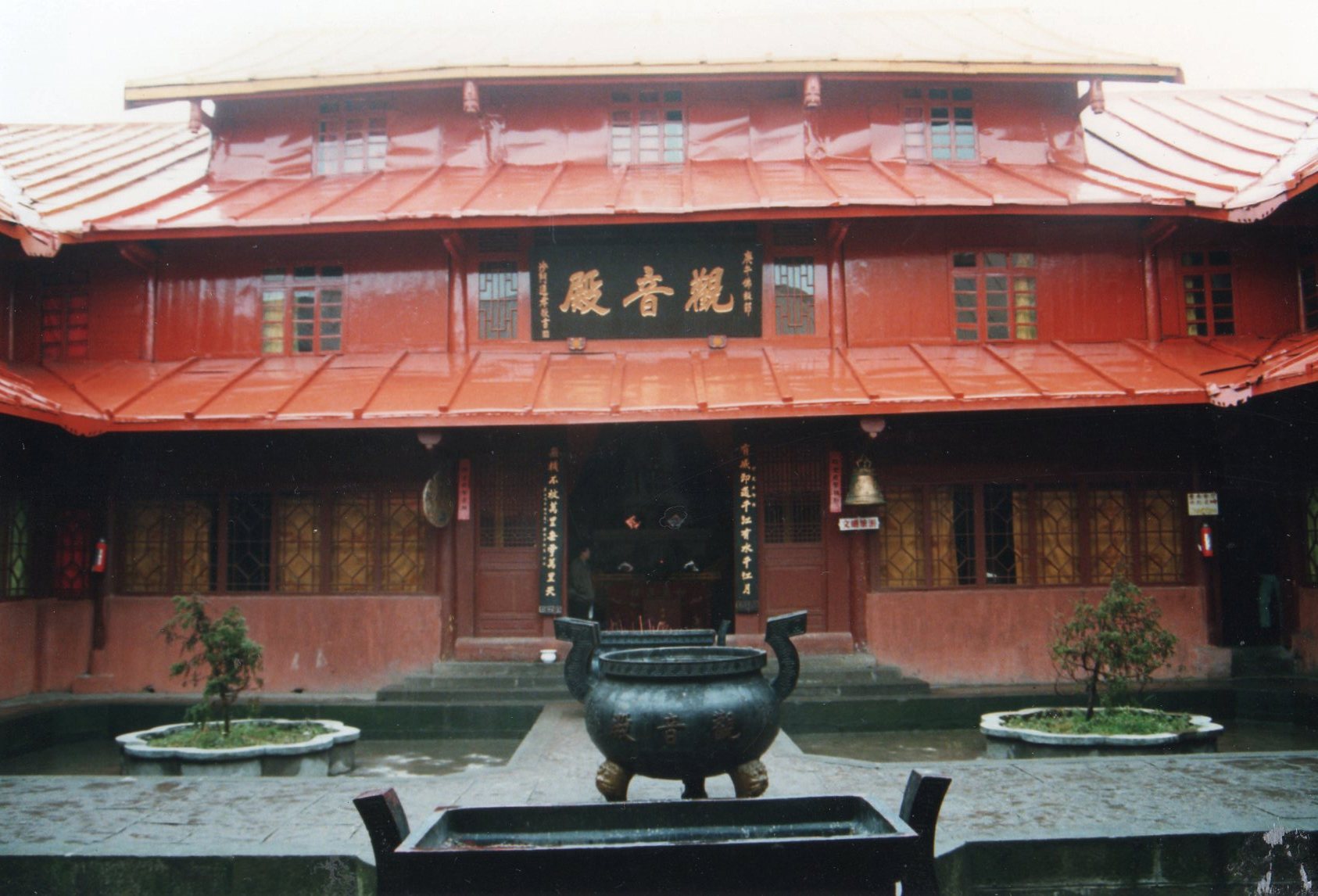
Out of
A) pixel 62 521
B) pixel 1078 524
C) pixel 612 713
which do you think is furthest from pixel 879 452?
pixel 62 521

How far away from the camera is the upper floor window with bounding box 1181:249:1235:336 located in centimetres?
1238

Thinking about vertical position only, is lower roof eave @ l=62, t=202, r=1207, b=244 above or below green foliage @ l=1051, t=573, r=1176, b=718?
above

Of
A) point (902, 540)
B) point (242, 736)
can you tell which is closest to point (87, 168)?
point (242, 736)

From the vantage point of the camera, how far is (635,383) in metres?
11.4

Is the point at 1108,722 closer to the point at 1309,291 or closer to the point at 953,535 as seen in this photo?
the point at 953,535

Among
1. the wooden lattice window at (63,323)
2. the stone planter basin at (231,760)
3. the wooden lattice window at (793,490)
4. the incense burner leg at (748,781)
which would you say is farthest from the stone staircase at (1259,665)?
the wooden lattice window at (63,323)

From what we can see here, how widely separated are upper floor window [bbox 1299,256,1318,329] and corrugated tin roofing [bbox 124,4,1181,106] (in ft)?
9.44

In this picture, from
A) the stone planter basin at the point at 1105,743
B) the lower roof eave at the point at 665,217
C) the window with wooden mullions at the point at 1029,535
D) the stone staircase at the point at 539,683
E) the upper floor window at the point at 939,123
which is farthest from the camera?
the upper floor window at the point at 939,123

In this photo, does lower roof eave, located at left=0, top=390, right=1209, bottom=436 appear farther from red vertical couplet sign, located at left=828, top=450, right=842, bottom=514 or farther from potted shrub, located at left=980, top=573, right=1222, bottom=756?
potted shrub, located at left=980, top=573, right=1222, bottom=756

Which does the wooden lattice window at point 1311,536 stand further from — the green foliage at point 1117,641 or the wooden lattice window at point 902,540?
the wooden lattice window at point 902,540

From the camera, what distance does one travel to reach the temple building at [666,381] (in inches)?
462

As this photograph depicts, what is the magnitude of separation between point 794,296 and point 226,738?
7.80m

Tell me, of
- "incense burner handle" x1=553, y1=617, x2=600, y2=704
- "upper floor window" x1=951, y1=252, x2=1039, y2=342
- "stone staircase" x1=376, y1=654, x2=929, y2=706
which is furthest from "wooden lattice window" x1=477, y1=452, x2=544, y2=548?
"incense burner handle" x1=553, y1=617, x2=600, y2=704

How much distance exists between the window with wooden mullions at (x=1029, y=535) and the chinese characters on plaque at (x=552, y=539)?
377 cm
